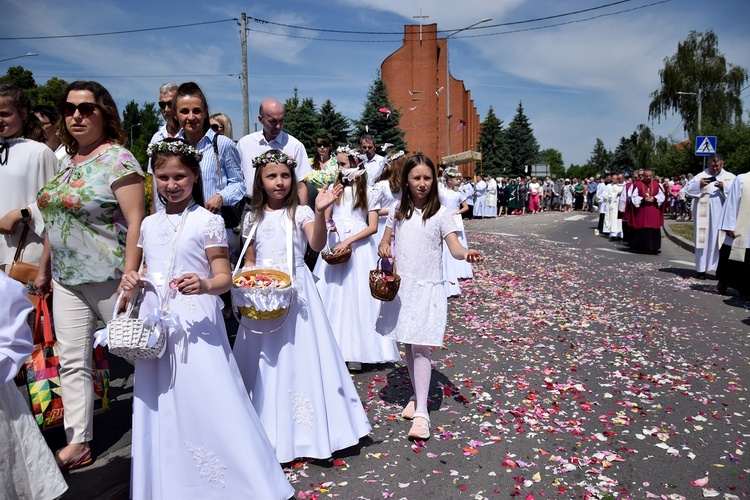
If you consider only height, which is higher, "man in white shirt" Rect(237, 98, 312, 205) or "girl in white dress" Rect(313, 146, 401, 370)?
"man in white shirt" Rect(237, 98, 312, 205)

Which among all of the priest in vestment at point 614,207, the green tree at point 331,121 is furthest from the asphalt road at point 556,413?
the green tree at point 331,121

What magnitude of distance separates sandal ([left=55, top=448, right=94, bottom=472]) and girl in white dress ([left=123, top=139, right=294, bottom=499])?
38.5 inches

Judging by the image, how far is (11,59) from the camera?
84.8 ft

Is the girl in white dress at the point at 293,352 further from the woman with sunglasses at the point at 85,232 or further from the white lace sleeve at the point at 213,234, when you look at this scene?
the woman with sunglasses at the point at 85,232

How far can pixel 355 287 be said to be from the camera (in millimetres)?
5699

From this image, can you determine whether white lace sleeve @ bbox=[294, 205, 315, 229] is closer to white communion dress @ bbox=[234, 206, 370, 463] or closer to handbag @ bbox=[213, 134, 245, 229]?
white communion dress @ bbox=[234, 206, 370, 463]

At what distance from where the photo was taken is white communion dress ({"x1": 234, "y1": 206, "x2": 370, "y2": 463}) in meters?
3.59

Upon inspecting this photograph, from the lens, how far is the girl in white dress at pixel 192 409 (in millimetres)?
2891

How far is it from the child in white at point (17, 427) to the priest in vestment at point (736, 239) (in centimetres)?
968

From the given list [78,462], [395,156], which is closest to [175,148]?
[78,462]

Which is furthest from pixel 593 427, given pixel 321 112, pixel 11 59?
pixel 321 112

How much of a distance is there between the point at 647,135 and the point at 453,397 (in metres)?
53.8

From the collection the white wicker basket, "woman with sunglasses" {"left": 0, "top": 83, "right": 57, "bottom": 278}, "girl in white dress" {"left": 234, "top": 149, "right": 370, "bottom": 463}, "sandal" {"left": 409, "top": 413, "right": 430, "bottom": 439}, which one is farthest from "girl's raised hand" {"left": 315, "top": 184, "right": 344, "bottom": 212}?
"woman with sunglasses" {"left": 0, "top": 83, "right": 57, "bottom": 278}

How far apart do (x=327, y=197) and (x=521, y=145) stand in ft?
278
